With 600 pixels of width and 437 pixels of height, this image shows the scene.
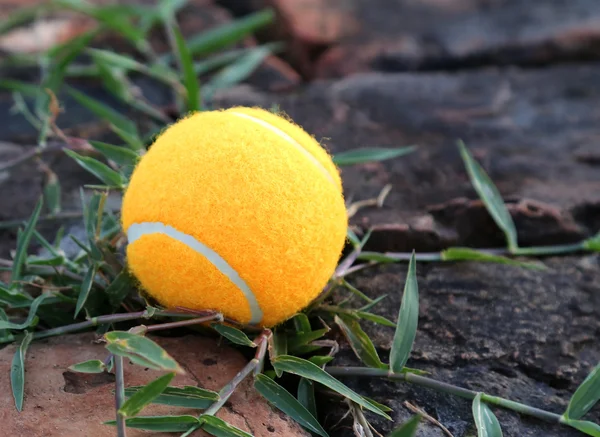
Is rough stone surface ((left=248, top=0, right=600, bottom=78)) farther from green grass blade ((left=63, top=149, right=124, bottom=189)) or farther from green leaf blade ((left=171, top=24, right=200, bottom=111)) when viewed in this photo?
green grass blade ((left=63, top=149, right=124, bottom=189))

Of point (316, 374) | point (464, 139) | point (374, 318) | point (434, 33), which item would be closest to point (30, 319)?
point (316, 374)

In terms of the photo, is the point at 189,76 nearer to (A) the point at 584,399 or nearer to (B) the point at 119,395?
(B) the point at 119,395

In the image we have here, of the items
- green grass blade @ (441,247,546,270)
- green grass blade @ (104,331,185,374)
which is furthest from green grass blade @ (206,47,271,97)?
green grass blade @ (104,331,185,374)

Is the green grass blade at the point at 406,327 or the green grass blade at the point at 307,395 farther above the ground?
the green grass blade at the point at 406,327

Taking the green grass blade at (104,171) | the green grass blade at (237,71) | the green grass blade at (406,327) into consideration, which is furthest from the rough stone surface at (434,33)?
the green grass blade at (406,327)

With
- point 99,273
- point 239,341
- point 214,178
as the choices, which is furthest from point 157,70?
point 239,341

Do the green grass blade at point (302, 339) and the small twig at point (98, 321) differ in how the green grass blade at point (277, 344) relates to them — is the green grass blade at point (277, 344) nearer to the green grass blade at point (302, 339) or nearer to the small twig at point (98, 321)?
the green grass blade at point (302, 339)
